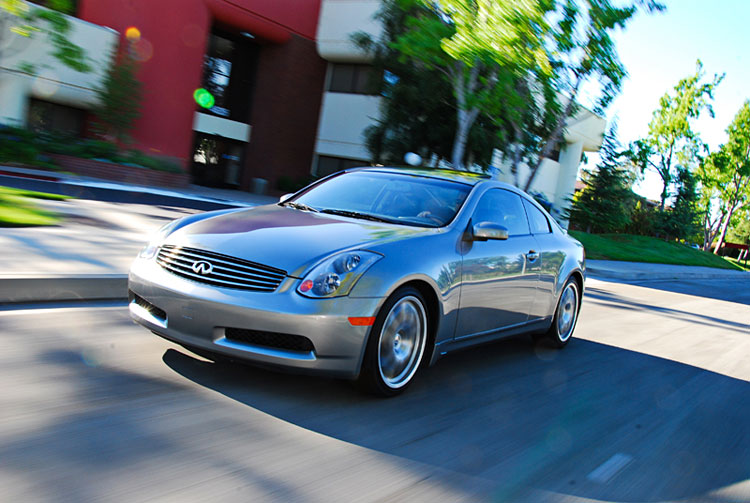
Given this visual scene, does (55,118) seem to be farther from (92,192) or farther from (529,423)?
(529,423)

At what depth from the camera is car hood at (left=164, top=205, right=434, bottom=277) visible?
3.75 metres

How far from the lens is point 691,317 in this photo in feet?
37.1

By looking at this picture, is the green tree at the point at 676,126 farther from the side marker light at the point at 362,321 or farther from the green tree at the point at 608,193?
the side marker light at the point at 362,321

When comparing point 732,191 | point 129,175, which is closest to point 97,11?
point 129,175

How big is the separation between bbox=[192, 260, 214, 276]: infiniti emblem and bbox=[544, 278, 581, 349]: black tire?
368cm

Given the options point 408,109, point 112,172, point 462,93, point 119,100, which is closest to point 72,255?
point 112,172

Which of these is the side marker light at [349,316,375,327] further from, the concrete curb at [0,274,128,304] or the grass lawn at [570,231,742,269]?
the grass lawn at [570,231,742,269]

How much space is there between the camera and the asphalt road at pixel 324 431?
2.79m

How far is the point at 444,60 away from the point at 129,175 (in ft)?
31.2

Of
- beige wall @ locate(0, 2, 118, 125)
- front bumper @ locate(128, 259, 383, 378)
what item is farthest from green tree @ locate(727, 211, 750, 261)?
front bumper @ locate(128, 259, 383, 378)

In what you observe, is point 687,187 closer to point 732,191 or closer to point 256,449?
point 732,191

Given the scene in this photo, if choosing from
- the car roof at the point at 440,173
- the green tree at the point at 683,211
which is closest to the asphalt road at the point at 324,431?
the car roof at the point at 440,173

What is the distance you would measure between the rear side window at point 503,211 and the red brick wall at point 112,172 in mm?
14976

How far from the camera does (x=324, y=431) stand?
3.47 meters
